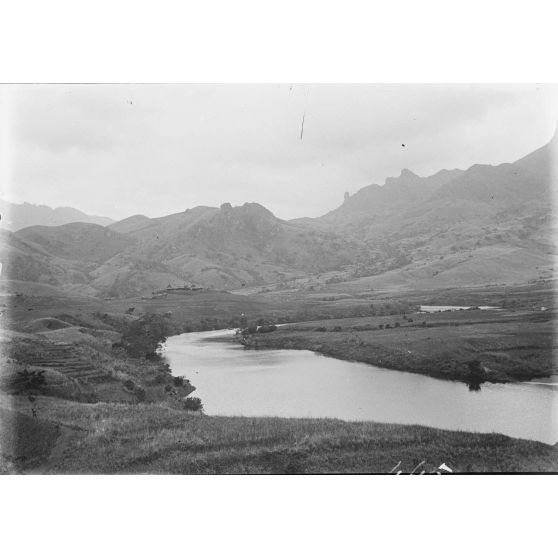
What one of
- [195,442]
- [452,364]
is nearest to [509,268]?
[452,364]

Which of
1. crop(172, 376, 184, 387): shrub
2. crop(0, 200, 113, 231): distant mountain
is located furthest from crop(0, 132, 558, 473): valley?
crop(0, 200, 113, 231): distant mountain

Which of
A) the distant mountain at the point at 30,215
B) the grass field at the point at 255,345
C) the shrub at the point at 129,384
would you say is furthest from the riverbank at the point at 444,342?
the distant mountain at the point at 30,215

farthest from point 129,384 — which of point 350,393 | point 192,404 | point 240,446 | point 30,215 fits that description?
point 350,393

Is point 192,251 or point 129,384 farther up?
point 192,251

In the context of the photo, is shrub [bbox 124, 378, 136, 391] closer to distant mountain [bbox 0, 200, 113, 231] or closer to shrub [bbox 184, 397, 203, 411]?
shrub [bbox 184, 397, 203, 411]

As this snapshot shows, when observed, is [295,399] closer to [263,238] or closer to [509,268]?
[263,238]

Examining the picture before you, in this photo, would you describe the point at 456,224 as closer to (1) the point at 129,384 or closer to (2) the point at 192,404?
(2) the point at 192,404

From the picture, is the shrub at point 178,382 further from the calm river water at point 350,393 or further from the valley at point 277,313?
the calm river water at point 350,393
